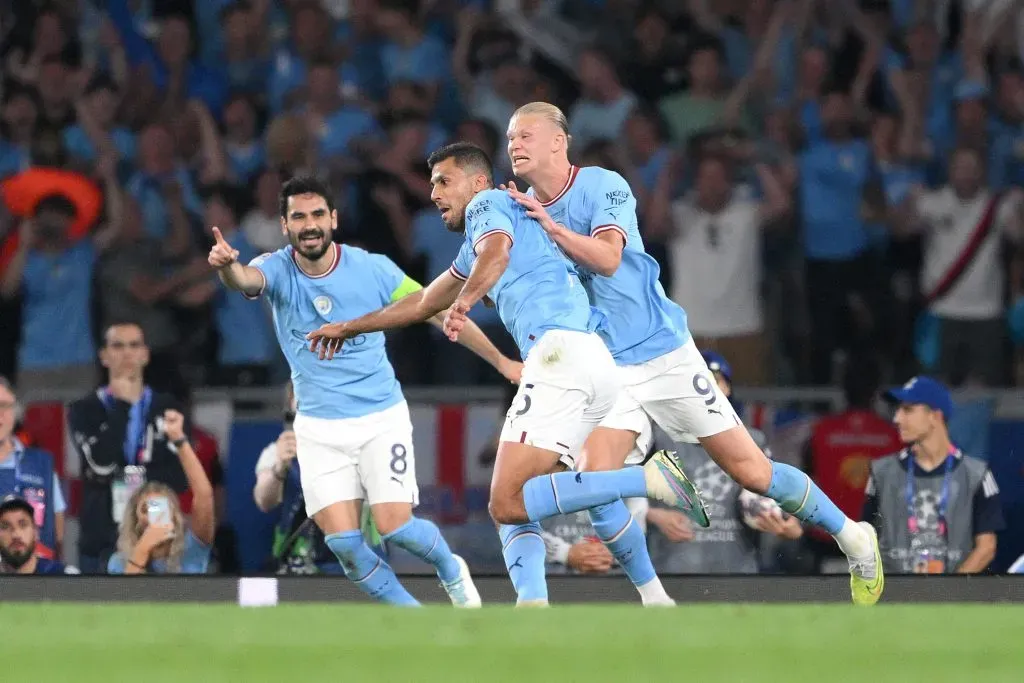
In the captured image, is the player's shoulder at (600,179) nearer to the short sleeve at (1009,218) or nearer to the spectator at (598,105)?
the spectator at (598,105)

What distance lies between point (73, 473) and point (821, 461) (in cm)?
397

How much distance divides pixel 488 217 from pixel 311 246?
5.54 ft

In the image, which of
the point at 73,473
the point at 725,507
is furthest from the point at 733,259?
the point at 73,473

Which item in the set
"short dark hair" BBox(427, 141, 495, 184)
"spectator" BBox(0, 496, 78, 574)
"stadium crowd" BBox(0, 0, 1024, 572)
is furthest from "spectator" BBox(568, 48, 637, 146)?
"spectator" BBox(0, 496, 78, 574)

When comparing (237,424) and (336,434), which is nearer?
(336,434)

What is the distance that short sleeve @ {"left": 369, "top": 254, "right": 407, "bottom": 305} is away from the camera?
876 cm

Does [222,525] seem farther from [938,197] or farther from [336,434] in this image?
[938,197]

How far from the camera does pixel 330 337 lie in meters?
7.43

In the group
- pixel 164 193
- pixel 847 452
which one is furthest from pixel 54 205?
pixel 847 452

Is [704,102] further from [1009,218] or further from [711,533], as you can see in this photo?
[711,533]

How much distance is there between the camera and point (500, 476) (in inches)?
285

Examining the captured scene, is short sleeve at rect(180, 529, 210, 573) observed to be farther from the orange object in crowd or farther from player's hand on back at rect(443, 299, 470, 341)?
player's hand on back at rect(443, 299, 470, 341)

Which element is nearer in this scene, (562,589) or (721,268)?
(562,589)

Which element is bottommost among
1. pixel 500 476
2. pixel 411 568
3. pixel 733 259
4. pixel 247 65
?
pixel 411 568
